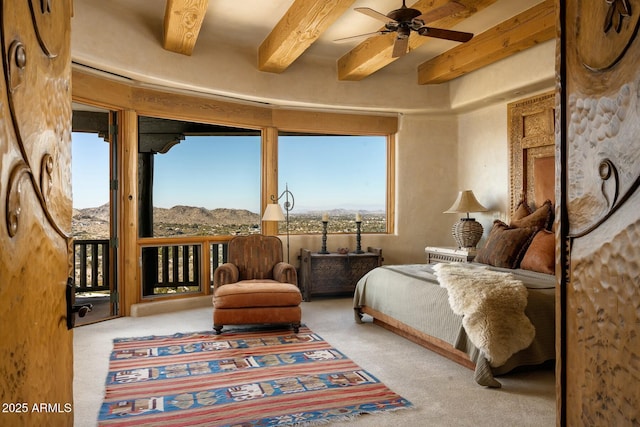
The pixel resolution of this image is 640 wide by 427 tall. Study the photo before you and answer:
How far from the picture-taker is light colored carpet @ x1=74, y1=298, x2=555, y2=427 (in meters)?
2.69

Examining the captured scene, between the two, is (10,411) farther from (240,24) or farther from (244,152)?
(244,152)

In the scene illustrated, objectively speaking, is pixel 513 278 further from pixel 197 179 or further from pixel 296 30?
pixel 197 179

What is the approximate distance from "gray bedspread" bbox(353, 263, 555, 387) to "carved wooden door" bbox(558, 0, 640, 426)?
2.28 meters

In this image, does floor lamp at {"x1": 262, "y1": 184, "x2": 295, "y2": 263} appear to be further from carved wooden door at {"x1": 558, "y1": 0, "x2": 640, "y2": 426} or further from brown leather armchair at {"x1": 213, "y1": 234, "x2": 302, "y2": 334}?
carved wooden door at {"x1": 558, "y1": 0, "x2": 640, "y2": 426}

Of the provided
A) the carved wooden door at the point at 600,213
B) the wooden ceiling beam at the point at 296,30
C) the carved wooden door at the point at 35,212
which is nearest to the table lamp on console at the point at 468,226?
the wooden ceiling beam at the point at 296,30

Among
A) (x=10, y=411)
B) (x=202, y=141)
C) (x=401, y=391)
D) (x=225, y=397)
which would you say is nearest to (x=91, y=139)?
(x=202, y=141)

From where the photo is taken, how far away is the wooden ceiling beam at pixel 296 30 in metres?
4.07

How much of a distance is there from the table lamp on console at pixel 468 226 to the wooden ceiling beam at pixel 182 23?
11.7 feet

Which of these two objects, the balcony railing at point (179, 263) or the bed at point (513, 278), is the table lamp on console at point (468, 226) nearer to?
the bed at point (513, 278)

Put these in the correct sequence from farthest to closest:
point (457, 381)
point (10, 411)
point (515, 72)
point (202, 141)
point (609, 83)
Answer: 1. point (202, 141)
2. point (515, 72)
3. point (457, 381)
4. point (609, 83)
5. point (10, 411)

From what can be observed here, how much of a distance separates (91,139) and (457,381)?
510 cm

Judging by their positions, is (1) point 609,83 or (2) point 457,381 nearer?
(1) point 609,83

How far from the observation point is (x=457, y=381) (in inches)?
129

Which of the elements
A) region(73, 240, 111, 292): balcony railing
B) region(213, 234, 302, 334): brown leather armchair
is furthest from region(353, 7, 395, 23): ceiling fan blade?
region(73, 240, 111, 292): balcony railing
